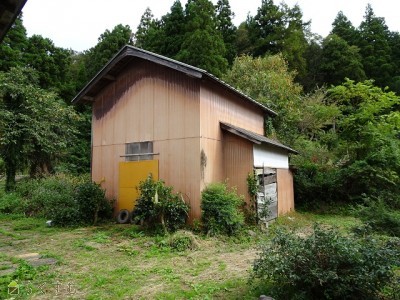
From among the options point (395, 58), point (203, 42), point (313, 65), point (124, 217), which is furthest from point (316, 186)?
point (395, 58)

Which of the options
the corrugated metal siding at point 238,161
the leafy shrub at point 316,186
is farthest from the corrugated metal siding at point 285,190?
the corrugated metal siding at point 238,161

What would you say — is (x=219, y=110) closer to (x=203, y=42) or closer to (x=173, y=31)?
(x=203, y=42)

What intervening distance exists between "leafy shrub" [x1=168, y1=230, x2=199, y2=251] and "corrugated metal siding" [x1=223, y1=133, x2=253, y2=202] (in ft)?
9.40

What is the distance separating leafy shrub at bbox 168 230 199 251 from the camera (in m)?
7.31

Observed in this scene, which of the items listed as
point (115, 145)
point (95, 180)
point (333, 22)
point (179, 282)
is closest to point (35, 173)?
point (95, 180)

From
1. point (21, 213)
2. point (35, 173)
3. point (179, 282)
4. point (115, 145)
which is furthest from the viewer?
point (35, 173)

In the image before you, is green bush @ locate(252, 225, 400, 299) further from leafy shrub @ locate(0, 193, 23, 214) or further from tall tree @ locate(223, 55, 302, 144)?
tall tree @ locate(223, 55, 302, 144)

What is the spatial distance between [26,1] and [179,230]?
6823 mm

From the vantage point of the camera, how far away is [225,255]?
682 centimetres

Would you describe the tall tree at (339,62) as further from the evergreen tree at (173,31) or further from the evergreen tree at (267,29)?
the evergreen tree at (173,31)

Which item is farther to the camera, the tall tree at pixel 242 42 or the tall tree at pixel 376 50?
the tall tree at pixel 242 42

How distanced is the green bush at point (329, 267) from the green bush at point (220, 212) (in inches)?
159

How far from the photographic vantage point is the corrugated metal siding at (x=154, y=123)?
934 cm

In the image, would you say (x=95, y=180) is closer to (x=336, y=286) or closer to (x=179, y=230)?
(x=179, y=230)
